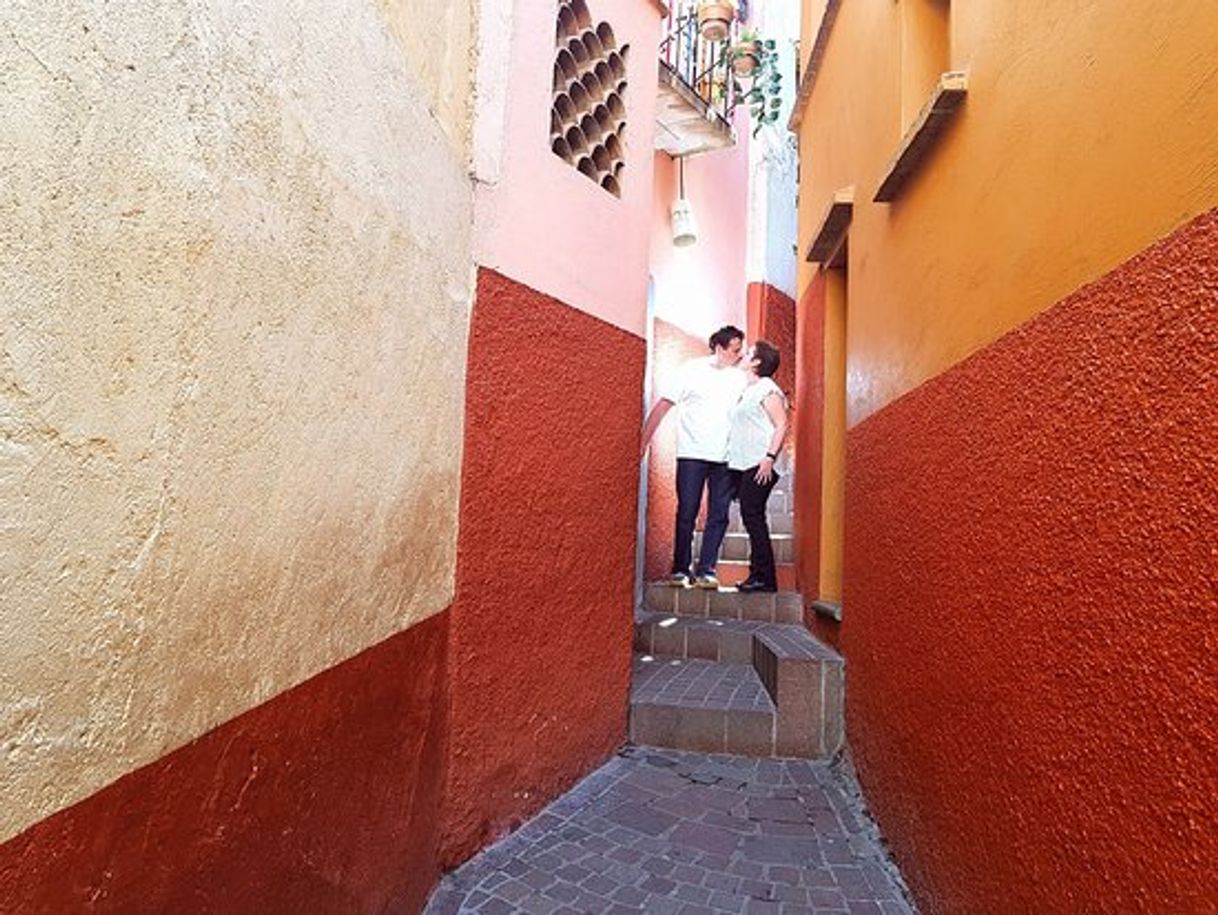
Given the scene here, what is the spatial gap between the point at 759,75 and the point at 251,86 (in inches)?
Result: 297

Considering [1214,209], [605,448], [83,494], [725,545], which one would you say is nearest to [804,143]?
[725,545]

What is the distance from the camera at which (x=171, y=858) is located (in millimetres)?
1397

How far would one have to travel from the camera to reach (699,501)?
5.68 meters

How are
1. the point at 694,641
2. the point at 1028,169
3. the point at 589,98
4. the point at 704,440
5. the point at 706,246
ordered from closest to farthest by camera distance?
the point at 1028,169 → the point at 589,98 → the point at 694,641 → the point at 704,440 → the point at 706,246

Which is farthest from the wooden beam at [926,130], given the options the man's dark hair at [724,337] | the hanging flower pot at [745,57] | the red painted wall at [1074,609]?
the hanging flower pot at [745,57]

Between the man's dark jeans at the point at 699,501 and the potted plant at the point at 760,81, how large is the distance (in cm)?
413

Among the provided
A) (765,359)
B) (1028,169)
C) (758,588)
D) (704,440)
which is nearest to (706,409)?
(704,440)

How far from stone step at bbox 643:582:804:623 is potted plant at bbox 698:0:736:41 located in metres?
5.17

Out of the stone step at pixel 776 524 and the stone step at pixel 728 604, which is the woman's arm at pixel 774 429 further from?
the stone step at pixel 776 524

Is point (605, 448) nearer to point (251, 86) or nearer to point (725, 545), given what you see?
point (251, 86)

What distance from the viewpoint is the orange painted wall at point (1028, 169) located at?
145 cm

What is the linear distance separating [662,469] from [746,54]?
407 centimetres

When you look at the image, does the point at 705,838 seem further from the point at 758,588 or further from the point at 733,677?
the point at 758,588

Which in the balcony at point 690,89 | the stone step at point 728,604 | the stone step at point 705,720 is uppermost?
the balcony at point 690,89
